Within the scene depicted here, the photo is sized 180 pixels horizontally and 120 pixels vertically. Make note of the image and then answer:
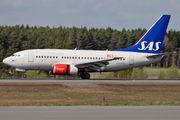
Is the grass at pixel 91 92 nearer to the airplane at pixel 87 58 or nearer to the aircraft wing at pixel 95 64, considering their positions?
the aircraft wing at pixel 95 64

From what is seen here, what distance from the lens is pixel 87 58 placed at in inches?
1715

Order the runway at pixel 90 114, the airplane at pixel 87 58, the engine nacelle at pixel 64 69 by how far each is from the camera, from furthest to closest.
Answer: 1. the airplane at pixel 87 58
2. the engine nacelle at pixel 64 69
3. the runway at pixel 90 114

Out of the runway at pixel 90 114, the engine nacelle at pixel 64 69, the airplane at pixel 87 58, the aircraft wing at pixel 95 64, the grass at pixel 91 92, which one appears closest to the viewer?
the runway at pixel 90 114

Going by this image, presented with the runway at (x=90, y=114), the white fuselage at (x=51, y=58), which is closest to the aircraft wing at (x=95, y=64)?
the white fuselage at (x=51, y=58)

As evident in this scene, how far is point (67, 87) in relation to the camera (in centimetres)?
3319

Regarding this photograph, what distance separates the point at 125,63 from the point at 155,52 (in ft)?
16.5

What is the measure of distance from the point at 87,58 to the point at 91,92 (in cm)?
1364

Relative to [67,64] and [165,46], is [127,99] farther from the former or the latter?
[165,46]

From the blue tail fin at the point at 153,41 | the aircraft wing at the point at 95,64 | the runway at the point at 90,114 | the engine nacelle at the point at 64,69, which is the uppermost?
the blue tail fin at the point at 153,41

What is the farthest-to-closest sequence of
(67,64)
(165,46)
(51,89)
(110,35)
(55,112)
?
1. (110,35)
2. (165,46)
3. (67,64)
4. (51,89)
5. (55,112)

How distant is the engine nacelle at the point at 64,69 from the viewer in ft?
135

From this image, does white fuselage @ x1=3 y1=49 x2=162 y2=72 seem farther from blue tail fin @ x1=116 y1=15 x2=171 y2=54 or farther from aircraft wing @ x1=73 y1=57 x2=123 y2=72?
blue tail fin @ x1=116 y1=15 x2=171 y2=54

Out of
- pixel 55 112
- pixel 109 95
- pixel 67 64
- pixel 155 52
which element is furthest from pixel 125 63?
pixel 55 112

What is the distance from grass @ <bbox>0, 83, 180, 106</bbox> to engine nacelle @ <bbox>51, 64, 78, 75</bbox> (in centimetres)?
695
